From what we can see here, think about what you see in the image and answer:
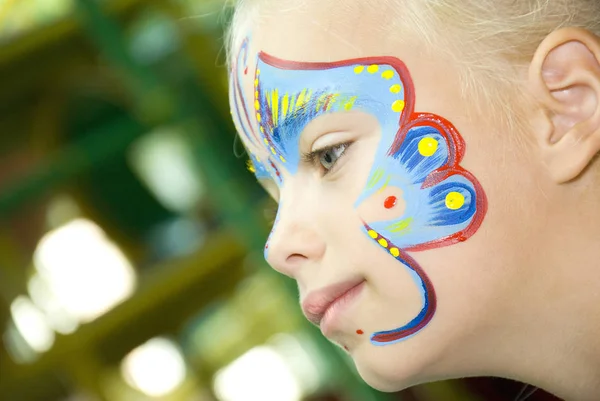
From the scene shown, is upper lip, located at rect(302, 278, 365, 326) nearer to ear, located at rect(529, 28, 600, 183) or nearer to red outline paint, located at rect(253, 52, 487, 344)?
red outline paint, located at rect(253, 52, 487, 344)

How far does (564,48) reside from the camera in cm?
69

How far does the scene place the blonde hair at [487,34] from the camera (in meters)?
0.68

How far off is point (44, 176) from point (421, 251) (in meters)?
0.91

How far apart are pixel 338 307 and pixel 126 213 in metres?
1.11

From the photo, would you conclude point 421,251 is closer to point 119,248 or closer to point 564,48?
point 564,48

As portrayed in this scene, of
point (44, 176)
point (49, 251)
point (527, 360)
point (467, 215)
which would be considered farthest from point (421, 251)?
point (49, 251)

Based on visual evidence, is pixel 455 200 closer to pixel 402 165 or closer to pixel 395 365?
pixel 402 165

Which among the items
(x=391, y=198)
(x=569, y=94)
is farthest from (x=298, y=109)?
(x=569, y=94)

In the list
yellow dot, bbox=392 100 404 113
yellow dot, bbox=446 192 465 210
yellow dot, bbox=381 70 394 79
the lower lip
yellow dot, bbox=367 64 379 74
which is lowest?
the lower lip

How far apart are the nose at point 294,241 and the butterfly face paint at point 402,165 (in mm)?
46

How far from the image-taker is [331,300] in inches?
28.4

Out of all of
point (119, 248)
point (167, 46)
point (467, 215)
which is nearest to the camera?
point (467, 215)

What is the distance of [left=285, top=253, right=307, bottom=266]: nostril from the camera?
72 centimetres

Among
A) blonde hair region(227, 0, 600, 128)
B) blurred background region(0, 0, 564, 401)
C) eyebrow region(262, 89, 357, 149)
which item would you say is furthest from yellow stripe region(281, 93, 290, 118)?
blurred background region(0, 0, 564, 401)
